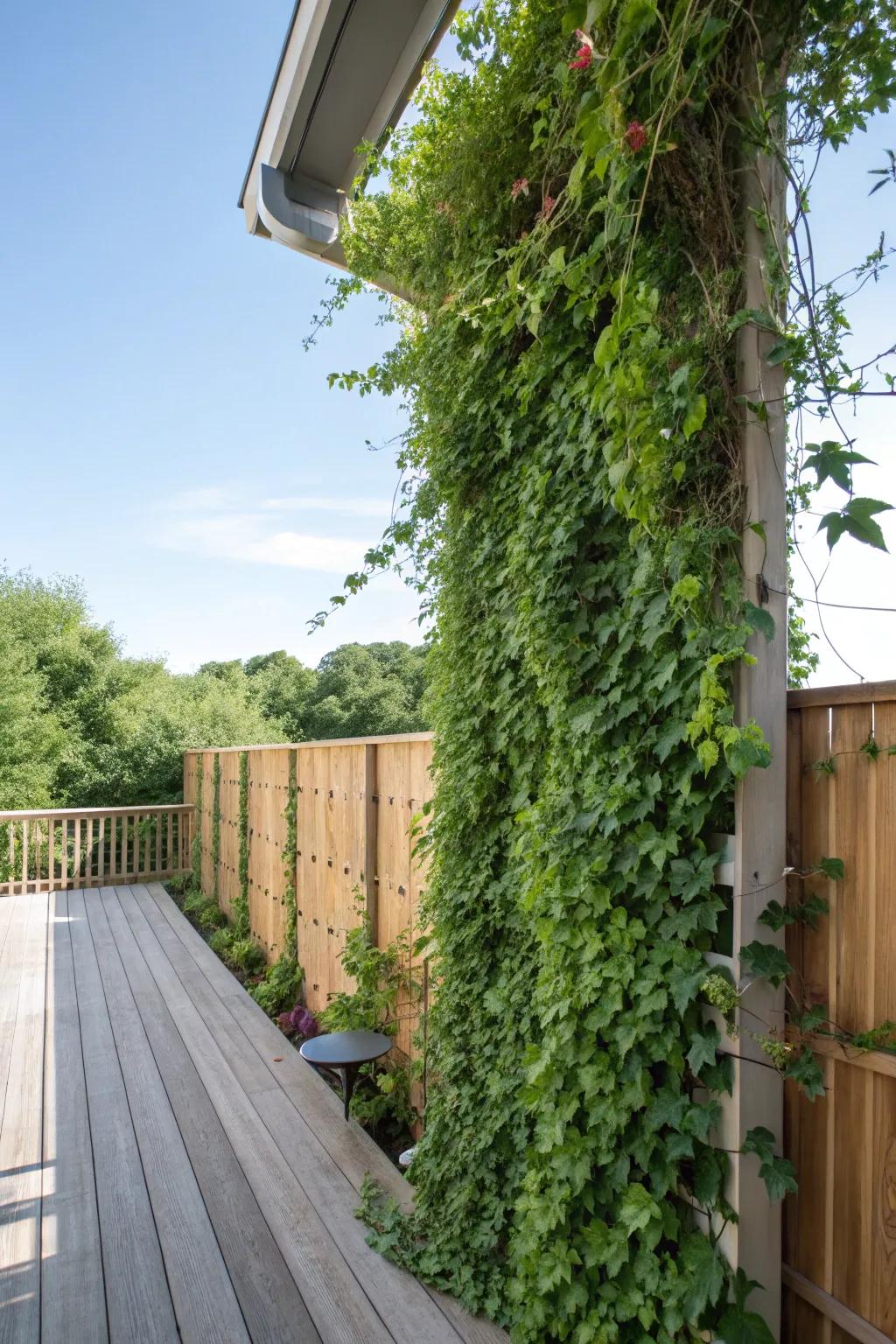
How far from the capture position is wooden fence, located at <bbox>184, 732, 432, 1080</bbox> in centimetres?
301

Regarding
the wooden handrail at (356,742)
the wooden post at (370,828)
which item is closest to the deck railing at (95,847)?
the wooden handrail at (356,742)

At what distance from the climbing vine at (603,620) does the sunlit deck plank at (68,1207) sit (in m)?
0.84

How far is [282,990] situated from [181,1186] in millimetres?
1849

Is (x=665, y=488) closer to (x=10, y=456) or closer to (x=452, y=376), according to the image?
(x=452, y=376)

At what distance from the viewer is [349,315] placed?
10.1 ft

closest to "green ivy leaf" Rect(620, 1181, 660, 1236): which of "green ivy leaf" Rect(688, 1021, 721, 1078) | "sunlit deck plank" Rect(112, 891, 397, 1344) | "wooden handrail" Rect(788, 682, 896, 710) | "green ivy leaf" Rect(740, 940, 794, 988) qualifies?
"green ivy leaf" Rect(688, 1021, 721, 1078)

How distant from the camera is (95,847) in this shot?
8.82 meters

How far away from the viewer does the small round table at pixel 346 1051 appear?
269 cm

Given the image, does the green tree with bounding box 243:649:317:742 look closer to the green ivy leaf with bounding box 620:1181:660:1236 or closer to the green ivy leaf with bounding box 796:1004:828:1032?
the green ivy leaf with bounding box 620:1181:660:1236

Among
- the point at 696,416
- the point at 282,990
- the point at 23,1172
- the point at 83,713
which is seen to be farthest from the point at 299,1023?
the point at 83,713

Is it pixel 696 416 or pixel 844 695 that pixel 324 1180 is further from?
pixel 696 416

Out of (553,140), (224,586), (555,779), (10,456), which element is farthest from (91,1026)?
(224,586)

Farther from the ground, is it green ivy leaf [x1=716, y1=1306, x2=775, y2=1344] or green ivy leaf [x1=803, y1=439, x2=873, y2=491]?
green ivy leaf [x1=803, y1=439, x2=873, y2=491]

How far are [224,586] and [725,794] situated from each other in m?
27.2
